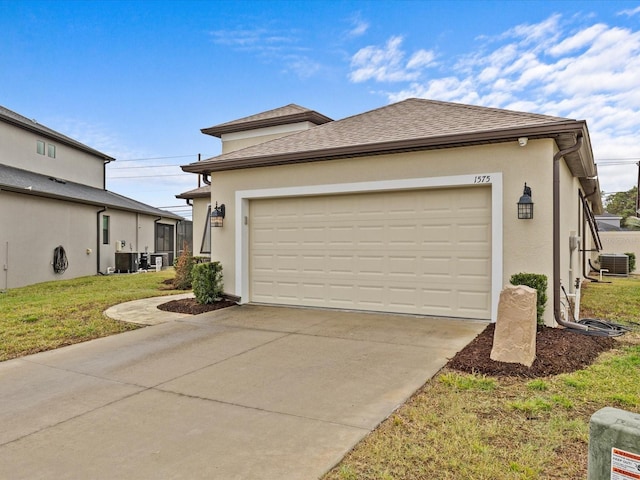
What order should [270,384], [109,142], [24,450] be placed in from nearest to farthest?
1. [24,450]
2. [270,384]
3. [109,142]

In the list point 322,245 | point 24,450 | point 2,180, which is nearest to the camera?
point 24,450

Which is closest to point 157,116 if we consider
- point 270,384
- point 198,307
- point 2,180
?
point 2,180

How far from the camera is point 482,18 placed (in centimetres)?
1093

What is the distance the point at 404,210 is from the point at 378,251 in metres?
0.90

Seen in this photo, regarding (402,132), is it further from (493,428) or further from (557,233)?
(493,428)

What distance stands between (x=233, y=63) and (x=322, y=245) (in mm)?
10195

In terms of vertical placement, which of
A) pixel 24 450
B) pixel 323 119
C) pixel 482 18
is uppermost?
pixel 482 18

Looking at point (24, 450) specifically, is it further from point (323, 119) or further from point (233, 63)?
point (233, 63)

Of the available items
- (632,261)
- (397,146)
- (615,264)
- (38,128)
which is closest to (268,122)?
(397,146)

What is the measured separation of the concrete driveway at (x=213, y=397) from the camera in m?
3.00

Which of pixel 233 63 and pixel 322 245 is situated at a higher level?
pixel 233 63

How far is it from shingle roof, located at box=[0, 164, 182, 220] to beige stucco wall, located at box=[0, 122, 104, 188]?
320 millimetres

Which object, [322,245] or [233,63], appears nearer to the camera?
[322,245]

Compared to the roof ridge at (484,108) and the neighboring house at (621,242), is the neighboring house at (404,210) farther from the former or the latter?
the neighboring house at (621,242)
